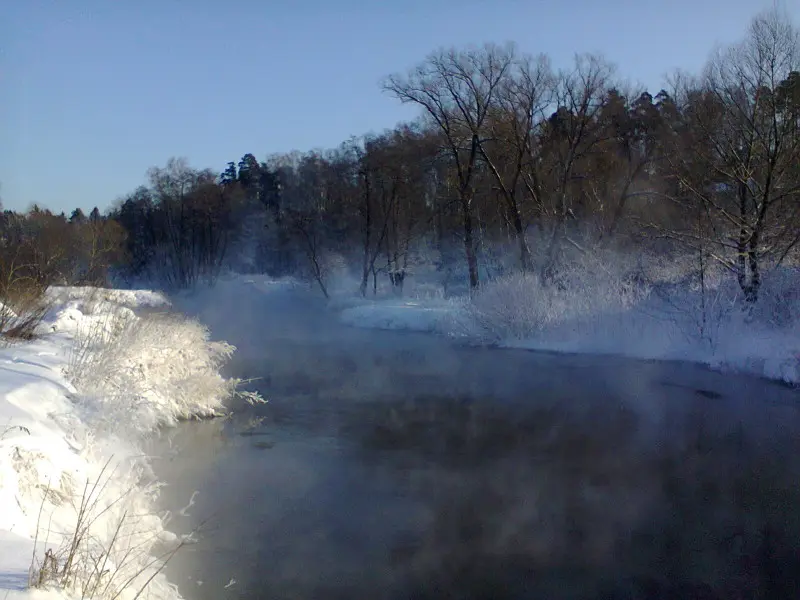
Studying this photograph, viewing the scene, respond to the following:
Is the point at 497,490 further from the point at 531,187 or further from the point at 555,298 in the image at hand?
the point at 531,187

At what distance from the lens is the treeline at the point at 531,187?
1798cm

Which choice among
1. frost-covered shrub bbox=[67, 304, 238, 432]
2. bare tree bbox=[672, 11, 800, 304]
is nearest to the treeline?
bare tree bbox=[672, 11, 800, 304]

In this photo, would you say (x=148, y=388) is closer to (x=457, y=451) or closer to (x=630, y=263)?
(x=457, y=451)

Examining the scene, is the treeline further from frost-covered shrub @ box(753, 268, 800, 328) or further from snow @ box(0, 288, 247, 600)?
snow @ box(0, 288, 247, 600)

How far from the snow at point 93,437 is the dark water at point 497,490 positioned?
0.58m

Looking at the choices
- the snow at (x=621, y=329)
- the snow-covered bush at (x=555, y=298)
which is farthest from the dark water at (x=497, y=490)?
the snow-covered bush at (x=555, y=298)

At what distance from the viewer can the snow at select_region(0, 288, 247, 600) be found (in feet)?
14.4

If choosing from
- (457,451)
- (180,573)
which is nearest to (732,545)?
(457,451)

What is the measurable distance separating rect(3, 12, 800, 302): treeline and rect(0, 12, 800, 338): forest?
80 mm

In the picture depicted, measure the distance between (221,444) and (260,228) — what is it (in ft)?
192

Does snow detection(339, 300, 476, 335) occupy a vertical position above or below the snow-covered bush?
below

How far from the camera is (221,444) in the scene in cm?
1056

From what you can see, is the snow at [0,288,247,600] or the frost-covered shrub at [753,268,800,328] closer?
the snow at [0,288,247,600]

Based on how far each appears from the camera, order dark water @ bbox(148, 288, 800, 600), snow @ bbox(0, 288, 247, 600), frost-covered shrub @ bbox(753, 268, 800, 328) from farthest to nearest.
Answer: frost-covered shrub @ bbox(753, 268, 800, 328) → dark water @ bbox(148, 288, 800, 600) → snow @ bbox(0, 288, 247, 600)
